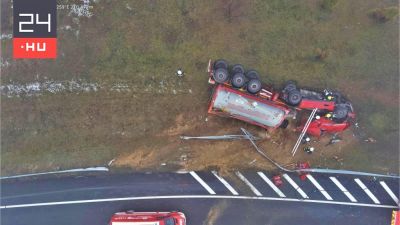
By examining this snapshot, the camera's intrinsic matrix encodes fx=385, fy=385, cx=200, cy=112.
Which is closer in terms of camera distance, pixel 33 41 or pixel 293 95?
pixel 293 95

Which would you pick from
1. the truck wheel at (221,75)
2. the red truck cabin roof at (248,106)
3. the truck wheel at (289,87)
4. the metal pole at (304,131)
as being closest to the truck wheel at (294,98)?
the truck wheel at (289,87)

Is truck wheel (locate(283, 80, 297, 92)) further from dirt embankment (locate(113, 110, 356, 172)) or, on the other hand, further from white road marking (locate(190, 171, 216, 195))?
white road marking (locate(190, 171, 216, 195))

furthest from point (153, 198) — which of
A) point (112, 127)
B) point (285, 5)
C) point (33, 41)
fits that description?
point (285, 5)

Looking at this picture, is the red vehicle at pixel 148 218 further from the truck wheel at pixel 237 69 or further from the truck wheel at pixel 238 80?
the truck wheel at pixel 237 69

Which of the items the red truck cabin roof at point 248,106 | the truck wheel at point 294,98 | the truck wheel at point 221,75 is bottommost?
the red truck cabin roof at point 248,106

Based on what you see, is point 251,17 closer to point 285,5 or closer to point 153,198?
point 285,5

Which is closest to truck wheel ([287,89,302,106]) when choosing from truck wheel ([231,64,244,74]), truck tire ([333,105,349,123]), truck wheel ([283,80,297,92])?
truck wheel ([283,80,297,92])

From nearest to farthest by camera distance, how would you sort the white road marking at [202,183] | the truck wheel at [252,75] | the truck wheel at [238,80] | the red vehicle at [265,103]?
the truck wheel at [238,80] → the red vehicle at [265,103] → the truck wheel at [252,75] → the white road marking at [202,183]
